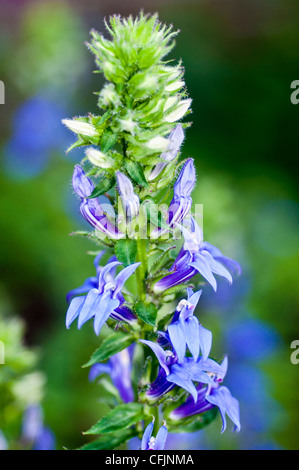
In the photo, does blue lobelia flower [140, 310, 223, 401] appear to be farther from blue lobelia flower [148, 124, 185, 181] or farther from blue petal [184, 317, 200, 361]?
blue lobelia flower [148, 124, 185, 181]

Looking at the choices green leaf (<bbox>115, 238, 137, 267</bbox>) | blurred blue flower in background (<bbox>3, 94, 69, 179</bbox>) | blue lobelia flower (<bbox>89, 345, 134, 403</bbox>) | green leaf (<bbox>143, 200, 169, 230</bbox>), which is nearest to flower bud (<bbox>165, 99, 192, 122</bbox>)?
green leaf (<bbox>143, 200, 169, 230</bbox>)

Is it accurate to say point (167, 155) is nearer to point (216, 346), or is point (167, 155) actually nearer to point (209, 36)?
point (216, 346)

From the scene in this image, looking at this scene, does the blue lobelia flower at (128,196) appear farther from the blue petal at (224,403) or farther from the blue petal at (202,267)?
the blue petal at (224,403)

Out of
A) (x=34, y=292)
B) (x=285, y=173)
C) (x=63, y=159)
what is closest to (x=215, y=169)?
(x=285, y=173)

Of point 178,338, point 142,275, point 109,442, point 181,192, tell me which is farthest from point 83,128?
point 109,442

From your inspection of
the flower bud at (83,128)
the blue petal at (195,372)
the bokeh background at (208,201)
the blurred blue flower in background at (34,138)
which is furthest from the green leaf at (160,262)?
the blurred blue flower in background at (34,138)

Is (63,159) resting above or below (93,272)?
above
